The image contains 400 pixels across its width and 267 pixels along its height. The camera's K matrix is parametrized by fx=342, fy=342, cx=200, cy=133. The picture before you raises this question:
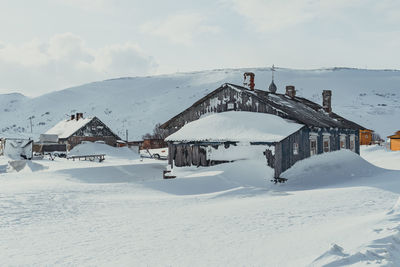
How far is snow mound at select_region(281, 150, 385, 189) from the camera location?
1794 centimetres

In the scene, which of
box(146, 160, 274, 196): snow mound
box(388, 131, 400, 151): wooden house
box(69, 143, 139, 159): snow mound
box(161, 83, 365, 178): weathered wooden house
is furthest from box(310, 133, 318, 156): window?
box(69, 143, 139, 159): snow mound

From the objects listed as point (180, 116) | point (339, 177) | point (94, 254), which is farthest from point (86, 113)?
point (94, 254)

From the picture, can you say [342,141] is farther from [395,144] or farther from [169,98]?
[169,98]

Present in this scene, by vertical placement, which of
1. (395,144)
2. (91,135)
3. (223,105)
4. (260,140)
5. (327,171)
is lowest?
(327,171)

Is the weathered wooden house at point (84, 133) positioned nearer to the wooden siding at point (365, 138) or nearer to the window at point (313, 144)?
the window at point (313, 144)

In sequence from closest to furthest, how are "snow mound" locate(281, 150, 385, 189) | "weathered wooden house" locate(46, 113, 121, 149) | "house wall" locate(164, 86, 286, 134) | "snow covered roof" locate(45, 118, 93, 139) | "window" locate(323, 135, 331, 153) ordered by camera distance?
1. "snow mound" locate(281, 150, 385, 189)
2. "house wall" locate(164, 86, 286, 134)
3. "window" locate(323, 135, 331, 153)
4. "weathered wooden house" locate(46, 113, 121, 149)
5. "snow covered roof" locate(45, 118, 93, 139)

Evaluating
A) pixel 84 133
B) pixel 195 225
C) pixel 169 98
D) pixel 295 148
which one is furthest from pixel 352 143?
pixel 169 98

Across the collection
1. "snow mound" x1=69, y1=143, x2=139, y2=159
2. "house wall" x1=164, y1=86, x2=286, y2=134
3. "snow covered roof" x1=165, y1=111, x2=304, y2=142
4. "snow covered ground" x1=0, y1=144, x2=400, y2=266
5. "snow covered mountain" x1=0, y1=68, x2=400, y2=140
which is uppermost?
"snow covered mountain" x1=0, y1=68, x2=400, y2=140

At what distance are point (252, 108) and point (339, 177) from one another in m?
6.49

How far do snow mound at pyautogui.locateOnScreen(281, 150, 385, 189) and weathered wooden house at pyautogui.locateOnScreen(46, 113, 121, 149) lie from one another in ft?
117

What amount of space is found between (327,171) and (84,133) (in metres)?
37.6

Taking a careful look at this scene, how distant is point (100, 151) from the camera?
45094 millimetres

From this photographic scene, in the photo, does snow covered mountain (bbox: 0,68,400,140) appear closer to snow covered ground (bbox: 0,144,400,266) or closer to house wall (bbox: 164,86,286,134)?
house wall (bbox: 164,86,286,134)

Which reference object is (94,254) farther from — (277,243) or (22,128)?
(22,128)
